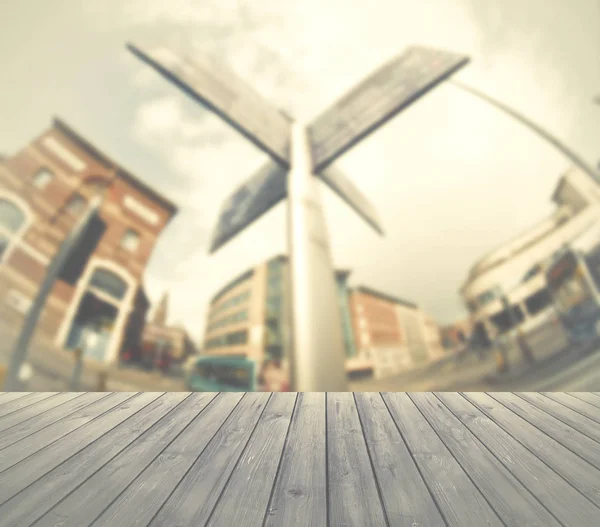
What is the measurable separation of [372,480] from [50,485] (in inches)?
39.6

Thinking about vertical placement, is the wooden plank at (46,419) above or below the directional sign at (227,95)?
below

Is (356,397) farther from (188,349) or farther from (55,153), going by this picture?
(188,349)

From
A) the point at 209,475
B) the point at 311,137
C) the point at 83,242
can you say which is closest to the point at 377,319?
the point at 83,242

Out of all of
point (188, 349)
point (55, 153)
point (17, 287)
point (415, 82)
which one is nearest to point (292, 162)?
point (415, 82)

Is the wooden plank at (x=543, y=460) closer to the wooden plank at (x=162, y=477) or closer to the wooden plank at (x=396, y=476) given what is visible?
the wooden plank at (x=396, y=476)

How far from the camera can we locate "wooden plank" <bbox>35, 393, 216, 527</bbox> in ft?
2.11

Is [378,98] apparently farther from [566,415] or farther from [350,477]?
[350,477]

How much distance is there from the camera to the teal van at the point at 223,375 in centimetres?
767

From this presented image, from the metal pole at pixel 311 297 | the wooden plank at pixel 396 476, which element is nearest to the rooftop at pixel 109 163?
the metal pole at pixel 311 297

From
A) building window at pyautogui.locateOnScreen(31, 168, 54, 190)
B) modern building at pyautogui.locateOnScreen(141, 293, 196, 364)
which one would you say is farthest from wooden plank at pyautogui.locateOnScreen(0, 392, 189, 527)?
modern building at pyautogui.locateOnScreen(141, 293, 196, 364)

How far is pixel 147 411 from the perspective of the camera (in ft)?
4.26

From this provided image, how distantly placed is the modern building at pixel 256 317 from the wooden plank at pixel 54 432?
19622mm

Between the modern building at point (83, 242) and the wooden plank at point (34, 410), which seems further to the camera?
the modern building at point (83, 242)

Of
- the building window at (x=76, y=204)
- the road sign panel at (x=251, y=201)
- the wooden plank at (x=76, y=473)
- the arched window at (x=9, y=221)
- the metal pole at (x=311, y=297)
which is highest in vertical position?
the building window at (x=76, y=204)
